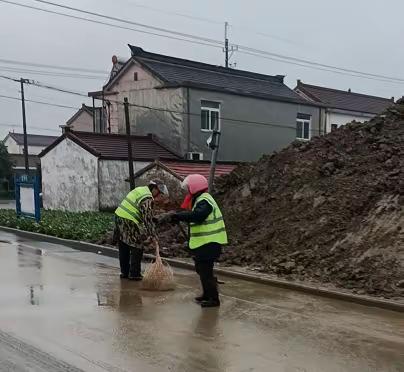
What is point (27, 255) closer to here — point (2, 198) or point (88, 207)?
point (88, 207)

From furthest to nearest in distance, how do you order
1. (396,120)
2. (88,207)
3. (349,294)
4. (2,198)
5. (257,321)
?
(2,198), (88,207), (396,120), (349,294), (257,321)

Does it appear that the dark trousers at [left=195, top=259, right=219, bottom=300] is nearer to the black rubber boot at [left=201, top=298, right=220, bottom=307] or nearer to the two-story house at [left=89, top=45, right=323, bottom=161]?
the black rubber boot at [left=201, top=298, right=220, bottom=307]

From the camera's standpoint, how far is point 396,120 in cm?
1486

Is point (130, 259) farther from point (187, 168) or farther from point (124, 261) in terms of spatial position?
point (187, 168)

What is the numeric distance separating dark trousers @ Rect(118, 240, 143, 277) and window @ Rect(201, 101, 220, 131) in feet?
73.3

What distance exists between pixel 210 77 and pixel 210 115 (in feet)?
10.8

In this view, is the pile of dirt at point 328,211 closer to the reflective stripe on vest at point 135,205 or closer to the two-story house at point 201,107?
the reflective stripe on vest at point 135,205

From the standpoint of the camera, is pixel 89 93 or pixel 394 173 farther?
pixel 89 93

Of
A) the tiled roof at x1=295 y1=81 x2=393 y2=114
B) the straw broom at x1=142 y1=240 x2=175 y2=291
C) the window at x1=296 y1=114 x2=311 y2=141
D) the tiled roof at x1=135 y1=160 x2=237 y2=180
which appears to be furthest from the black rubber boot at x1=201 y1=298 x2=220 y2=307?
the tiled roof at x1=295 y1=81 x2=393 y2=114

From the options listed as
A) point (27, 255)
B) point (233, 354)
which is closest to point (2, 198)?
point (27, 255)

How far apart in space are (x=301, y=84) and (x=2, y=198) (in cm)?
2752

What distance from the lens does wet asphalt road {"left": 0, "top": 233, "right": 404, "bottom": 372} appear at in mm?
5703

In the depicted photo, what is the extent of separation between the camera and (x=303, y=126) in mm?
38781

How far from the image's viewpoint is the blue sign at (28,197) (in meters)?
18.2
